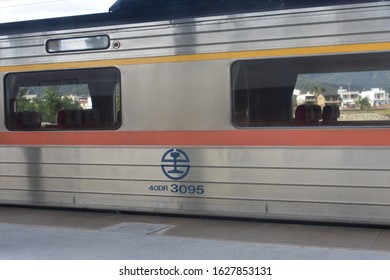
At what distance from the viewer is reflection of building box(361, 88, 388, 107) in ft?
18.7

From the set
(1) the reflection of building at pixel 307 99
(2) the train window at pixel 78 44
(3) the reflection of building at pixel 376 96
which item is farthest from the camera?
(2) the train window at pixel 78 44

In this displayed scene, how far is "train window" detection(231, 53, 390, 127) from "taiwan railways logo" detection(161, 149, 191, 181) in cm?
79

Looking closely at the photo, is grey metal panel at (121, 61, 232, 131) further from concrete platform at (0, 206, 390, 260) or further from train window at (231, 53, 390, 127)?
concrete platform at (0, 206, 390, 260)

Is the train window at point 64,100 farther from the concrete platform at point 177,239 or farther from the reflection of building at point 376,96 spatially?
the reflection of building at point 376,96

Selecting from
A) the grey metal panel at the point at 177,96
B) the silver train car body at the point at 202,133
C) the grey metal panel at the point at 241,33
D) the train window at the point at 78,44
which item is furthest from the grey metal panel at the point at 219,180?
the train window at the point at 78,44

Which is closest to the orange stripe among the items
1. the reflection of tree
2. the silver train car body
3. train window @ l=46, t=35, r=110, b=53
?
the silver train car body

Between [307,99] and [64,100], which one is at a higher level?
[64,100]

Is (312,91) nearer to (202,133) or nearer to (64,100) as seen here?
(202,133)

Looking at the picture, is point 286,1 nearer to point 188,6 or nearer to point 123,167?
point 188,6

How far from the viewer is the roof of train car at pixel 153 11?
241 inches

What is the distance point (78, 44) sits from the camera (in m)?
7.02

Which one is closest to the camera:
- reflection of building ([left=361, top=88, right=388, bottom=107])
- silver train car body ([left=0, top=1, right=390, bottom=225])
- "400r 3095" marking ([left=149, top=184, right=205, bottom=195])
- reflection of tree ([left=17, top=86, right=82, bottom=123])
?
reflection of building ([left=361, top=88, right=388, bottom=107])

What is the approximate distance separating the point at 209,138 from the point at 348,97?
5.40 feet

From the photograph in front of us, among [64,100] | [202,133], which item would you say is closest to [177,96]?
[202,133]
